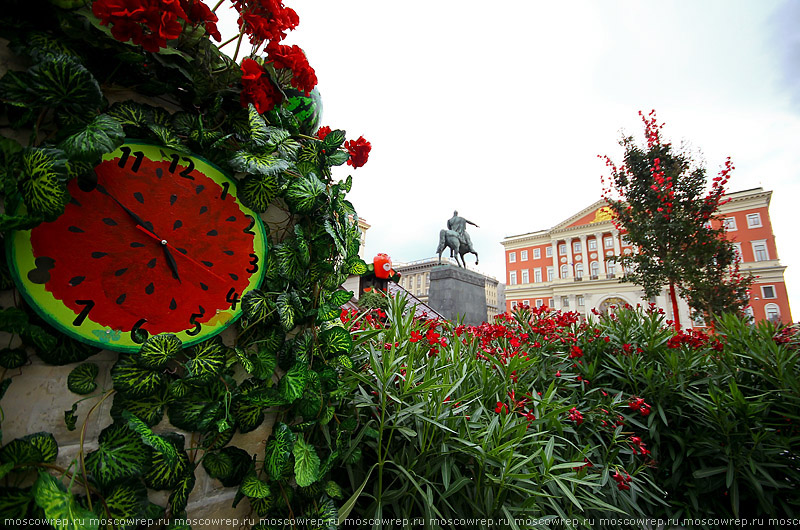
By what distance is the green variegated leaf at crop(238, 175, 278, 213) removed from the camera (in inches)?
52.6

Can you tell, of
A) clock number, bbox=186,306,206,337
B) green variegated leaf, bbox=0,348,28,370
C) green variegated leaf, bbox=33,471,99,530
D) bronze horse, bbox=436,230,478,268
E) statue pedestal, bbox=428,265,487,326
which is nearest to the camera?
green variegated leaf, bbox=33,471,99,530

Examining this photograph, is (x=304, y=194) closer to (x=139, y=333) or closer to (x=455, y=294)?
(x=139, y=333)

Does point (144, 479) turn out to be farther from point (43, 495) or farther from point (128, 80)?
point (128, 80)

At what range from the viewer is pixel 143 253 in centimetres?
110

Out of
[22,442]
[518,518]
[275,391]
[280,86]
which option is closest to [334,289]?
[275,391]

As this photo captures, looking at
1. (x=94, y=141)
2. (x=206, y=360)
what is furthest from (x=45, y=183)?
(x=206, y=360)

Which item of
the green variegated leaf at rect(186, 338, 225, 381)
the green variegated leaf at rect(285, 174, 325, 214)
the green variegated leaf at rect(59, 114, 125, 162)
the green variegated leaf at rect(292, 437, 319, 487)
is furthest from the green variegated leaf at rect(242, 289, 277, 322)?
the green variegated leaf at rect(59, 114, 125, 162)

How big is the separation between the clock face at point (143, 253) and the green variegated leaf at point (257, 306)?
0.16 feet

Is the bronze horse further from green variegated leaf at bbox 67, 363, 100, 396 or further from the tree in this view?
green variegated leaf at bbox 67, 363, 100, 396

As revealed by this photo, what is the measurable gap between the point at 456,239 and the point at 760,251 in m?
29.4

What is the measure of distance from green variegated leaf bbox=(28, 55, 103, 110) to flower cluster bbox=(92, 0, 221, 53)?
0.14 metres

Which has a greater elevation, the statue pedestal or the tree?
the tree

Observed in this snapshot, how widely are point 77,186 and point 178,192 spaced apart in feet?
0.86

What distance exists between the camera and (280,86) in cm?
134
